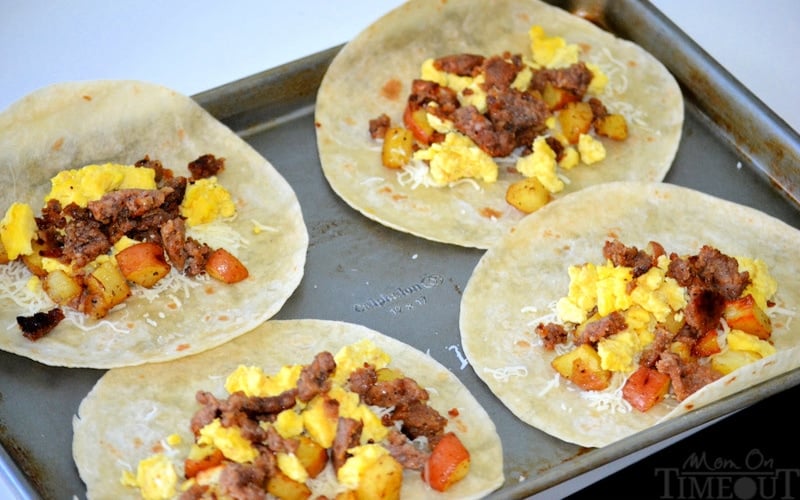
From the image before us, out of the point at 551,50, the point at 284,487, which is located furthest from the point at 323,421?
the point at 551,50

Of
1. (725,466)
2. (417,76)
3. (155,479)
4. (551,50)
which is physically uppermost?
(551,50)

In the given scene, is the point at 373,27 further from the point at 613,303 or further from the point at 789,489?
the point at 789,489

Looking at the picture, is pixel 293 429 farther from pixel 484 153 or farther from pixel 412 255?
pixel 484 153

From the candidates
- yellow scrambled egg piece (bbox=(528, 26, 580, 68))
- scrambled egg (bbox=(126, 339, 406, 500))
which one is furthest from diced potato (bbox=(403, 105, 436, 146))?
scrambled egg (bbox=(126, 339, 406, 500))

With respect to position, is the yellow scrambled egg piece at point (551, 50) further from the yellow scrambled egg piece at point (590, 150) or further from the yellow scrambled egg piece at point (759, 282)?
the yellow scrambled egg piece at point (759, 282)

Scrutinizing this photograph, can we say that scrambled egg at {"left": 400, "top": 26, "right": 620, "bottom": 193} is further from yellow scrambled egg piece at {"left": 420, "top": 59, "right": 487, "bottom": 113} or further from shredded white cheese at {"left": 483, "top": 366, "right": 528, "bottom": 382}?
shredded white cheese at {"left": 483, "top": 366, "right": 528, "bottom": 382}

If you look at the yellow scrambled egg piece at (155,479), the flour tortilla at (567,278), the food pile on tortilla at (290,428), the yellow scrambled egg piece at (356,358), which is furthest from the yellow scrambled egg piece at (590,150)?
the yellow scrambled egg piece at (155,479)
